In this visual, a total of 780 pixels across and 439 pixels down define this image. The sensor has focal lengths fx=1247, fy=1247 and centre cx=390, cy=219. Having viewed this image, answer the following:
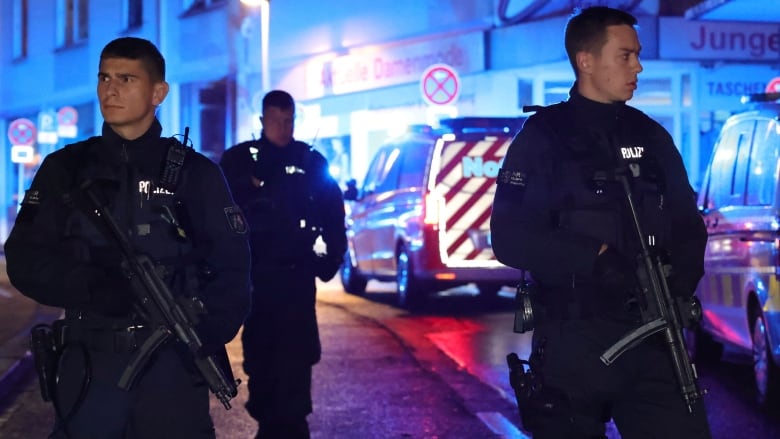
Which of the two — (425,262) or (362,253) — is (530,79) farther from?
(425,262)

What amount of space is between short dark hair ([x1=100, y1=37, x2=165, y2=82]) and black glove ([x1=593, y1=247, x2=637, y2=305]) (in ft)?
4.69

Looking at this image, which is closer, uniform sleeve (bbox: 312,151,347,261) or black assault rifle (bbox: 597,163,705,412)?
black assault rifle (bbox: 597,163,705,412)

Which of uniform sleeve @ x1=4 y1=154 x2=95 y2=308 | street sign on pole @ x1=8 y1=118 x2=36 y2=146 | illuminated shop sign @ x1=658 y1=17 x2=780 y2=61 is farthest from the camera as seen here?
street sign on pole @ x1=8 y1=118 x2=36 y2=146

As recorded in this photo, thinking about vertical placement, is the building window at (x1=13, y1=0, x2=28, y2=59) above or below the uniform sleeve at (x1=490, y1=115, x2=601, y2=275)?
above

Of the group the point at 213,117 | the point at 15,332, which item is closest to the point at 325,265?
the point at 15,332

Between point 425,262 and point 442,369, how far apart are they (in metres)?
3.67

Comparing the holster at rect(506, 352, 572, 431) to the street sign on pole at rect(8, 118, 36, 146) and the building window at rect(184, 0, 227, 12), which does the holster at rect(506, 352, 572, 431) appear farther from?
the building window at rect(184, 0, 227, 12)

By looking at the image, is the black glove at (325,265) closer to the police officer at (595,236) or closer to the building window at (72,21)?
the police officer at (595,236)

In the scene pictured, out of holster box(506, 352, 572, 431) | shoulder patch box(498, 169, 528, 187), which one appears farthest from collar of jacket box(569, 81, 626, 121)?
holster box(506, 352, 572, 431)

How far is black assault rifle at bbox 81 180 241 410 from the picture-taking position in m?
3.43

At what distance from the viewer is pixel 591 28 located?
150 inches

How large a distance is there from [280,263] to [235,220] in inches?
88.7

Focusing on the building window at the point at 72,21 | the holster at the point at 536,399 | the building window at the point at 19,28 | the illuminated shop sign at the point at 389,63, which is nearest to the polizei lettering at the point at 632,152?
the holster at the point at 536,399

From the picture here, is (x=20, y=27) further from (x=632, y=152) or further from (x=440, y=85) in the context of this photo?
(x=632, y=152)
